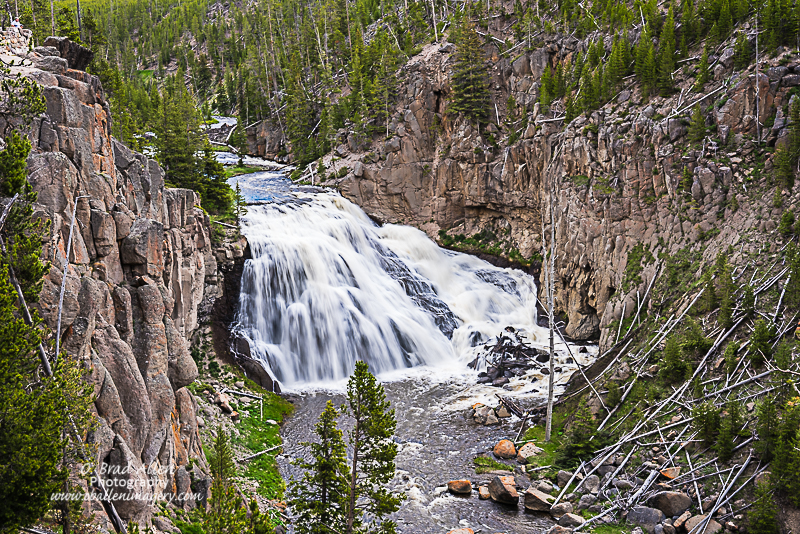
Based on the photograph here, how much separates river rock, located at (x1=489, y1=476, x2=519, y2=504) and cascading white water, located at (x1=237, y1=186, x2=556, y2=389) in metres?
15.4

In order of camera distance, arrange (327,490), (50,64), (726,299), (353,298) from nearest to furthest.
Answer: (327,490)
(50,64)
(726,299)
(353,298)

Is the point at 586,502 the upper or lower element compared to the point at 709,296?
lower

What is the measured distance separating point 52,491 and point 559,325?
Result: 128ft

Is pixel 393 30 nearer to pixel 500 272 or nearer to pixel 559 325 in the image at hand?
pixel 500 272

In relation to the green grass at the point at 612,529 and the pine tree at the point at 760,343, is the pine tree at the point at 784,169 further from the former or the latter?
the green grass at the point at 612,529

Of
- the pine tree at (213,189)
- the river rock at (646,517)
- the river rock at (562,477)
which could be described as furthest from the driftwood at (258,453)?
the pine tree at (213,189)

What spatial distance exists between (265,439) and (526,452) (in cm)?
1326

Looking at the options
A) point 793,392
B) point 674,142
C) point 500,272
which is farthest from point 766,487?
point 500,272

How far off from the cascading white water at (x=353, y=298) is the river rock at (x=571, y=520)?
58.6 ft

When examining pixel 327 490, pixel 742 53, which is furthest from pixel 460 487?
pixel 742 53

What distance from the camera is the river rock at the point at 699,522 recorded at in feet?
57.5

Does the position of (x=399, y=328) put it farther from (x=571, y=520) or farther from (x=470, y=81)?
(x=470, y=81)

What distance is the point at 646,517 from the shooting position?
63.0 feet

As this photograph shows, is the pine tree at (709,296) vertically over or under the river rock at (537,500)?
over
